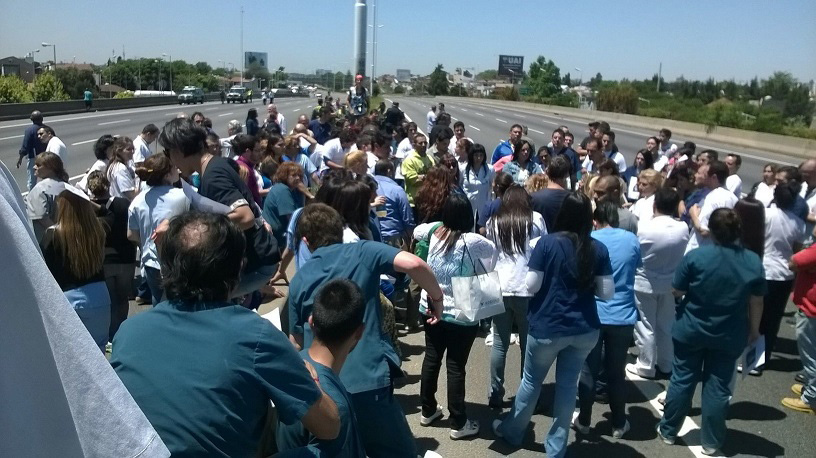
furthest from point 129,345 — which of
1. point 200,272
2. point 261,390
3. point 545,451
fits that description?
point 545,451

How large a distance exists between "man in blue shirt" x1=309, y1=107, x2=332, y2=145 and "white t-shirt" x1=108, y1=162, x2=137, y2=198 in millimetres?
6332

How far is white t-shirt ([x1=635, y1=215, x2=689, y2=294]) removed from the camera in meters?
5.91

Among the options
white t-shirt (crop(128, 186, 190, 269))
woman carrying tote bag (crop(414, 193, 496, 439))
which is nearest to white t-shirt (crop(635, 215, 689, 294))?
woman carrying tote bag (crop(414, 193, 496, 439))

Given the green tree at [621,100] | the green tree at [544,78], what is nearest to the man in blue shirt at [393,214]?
the green tree at [621,100]

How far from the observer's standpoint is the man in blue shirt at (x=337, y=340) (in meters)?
2.61

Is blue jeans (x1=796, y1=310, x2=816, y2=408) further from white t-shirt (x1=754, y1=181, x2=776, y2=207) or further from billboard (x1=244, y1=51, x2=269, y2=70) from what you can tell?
billboard (x1=244, y1=51, x2=269, y2=70)

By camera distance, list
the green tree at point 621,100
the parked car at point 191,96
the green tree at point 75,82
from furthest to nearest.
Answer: the green tree at point 75,82
the parked car at point 191,96
the green tree at point 621,100

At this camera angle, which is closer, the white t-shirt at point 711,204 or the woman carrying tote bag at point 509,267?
the woman carrying tote bag at point 509,267

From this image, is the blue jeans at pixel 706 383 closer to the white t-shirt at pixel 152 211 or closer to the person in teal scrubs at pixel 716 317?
the person in teal scrubs at pixel 716 317

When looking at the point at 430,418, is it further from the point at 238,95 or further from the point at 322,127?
the point at 238,95

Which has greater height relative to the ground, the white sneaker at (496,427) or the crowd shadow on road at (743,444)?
the white sneaker at (496,427)

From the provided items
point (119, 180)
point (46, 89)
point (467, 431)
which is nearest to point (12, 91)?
point (46, 89)

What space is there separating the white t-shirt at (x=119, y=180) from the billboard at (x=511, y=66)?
411 feet

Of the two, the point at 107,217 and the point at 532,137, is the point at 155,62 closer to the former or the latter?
the point at 532,137
